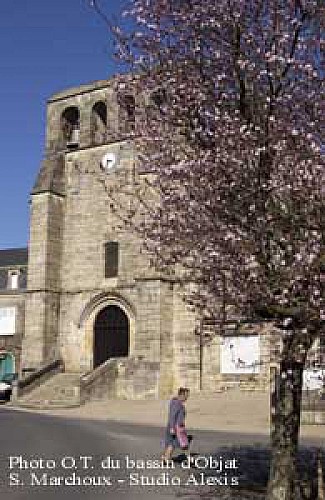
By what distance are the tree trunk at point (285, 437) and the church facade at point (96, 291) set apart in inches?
768

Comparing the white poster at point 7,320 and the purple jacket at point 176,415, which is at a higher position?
the white poster at point 7,320

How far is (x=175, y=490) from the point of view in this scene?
898cm

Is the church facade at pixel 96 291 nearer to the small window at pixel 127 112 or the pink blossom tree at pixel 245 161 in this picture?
the small window at pixel 127 112

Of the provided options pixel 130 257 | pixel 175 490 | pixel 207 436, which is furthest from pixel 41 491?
pixel 130 257

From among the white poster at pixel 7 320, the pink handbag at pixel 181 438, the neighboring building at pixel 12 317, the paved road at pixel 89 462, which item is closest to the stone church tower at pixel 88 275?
the neighboring building at pixel 12 317

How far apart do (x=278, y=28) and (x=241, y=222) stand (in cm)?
198

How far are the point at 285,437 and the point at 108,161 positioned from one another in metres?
25.9

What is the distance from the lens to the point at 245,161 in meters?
6.65

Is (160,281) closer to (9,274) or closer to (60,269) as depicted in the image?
(60,269)

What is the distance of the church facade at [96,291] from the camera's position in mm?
27531

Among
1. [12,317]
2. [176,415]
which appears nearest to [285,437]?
[176,415]

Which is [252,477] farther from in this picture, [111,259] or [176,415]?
[111,259]

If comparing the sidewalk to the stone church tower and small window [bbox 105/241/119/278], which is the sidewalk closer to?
the stone church tower

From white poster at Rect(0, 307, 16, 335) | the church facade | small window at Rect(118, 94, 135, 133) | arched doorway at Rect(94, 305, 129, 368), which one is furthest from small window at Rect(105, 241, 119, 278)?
small window at Rect(118, 94, 135, 133)
